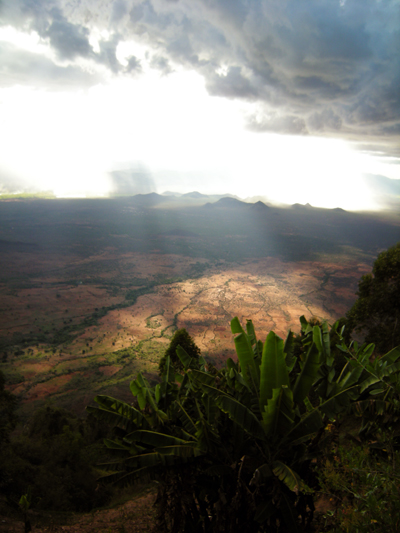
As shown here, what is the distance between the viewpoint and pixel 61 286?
54094 mm

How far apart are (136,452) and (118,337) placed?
30.9 m

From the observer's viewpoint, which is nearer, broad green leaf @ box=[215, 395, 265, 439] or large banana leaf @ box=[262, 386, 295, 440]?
large banana leaf @ box=[262, 386, 295, 440]

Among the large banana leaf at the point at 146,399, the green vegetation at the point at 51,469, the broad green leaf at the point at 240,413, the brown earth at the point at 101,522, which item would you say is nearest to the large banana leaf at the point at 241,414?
the broad green leaf at the point at 240,413

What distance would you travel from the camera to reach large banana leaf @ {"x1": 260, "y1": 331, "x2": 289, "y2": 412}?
404 centimetres

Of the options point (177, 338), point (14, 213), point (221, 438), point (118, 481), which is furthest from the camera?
point (14, 213)

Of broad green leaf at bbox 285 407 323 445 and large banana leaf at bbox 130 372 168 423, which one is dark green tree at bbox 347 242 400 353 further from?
large banana leaf at bbox 130 372 168 423

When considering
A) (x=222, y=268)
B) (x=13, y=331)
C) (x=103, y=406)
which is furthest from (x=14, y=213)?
(x=103, y=406)

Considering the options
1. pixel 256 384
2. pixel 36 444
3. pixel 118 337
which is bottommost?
pixel 118 337

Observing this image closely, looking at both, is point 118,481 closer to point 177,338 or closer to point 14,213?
point 177,338

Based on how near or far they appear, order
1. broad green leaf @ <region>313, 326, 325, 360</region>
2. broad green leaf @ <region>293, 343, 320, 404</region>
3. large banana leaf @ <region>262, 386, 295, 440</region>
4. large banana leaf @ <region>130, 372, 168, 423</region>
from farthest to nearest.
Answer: broad green leaf @ <region>313, 326, 325, 360</region> → large banana leaf @ <region>130, 372, 168, 423</region> → broad green leaf @ <region>293, 343, 320, 404</region> → large banana leaf @ <region>262, 386, 295, 440</region>

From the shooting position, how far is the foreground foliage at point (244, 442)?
392cm

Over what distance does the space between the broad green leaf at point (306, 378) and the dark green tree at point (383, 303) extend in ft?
36.1

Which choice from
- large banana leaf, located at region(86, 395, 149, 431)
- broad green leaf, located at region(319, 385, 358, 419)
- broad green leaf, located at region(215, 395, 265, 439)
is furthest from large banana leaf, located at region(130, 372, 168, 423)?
broad green leaf, located at region(319, 385, 358, 419)

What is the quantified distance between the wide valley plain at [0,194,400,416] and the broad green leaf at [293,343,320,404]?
18.5 metres
